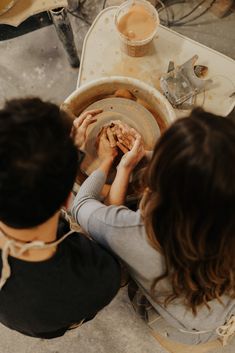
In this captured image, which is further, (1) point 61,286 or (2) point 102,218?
(2) point 102,218

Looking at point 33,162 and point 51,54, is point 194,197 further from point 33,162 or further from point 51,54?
point 51,54

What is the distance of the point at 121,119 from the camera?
5.24ft

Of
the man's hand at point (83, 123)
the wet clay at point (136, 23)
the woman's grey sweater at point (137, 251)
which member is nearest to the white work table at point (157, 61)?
the wet clay at point (136, 23)

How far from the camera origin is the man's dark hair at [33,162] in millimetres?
771

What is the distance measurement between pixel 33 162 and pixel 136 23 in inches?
43.8

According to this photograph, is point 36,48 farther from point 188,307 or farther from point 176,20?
point 188,307

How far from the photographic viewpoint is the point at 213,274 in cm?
106

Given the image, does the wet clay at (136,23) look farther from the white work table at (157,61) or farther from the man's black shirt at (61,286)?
the man's black shirt at (61,286)

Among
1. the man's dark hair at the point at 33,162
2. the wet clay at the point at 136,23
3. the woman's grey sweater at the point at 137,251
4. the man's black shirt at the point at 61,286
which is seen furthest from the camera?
the wet clay at the point at 136,23

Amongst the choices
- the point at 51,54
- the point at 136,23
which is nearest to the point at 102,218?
the point at 136,23

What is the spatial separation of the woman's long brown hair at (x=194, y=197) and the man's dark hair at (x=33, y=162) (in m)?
0.23

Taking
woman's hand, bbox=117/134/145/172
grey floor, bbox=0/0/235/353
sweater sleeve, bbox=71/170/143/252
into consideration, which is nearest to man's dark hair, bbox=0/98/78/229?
sweater sleeve, bbox=71/170/143/252

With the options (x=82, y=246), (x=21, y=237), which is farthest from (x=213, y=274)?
(x=21, y=237)

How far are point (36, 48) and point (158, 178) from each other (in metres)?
1.71
